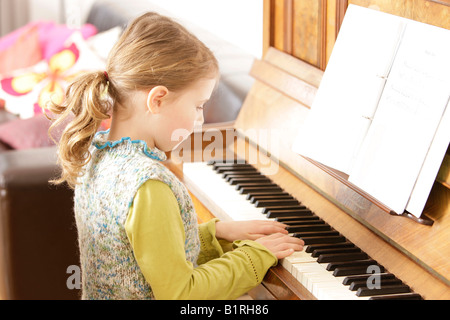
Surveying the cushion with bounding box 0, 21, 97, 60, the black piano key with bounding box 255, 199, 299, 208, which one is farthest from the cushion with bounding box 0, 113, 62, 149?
the black piano key with bounding box 255, 199, 299, 208

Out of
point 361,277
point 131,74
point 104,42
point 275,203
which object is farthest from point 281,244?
point 104,42

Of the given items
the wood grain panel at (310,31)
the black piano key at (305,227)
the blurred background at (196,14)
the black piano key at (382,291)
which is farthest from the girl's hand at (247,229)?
the blurred background at (196,14)

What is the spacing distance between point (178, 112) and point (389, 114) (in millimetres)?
497

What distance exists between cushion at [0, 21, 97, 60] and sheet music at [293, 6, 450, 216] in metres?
2.93

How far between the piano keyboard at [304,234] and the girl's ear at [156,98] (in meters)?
0.44

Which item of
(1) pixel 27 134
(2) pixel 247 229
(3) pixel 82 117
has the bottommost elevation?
(1) pixel 27 134

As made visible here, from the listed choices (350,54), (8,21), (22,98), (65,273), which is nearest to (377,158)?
(350,54)

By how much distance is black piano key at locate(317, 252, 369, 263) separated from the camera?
1.57 meters

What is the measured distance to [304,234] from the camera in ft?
5.61

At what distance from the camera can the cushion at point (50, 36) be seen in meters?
4.47

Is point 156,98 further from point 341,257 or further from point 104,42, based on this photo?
point 104,42

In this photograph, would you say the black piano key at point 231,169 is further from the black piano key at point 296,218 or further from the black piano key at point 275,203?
the black piano key at point 296,218

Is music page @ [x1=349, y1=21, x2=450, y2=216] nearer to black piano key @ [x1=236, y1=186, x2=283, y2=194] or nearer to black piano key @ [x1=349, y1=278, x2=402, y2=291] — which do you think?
black piano key @ [x1=349, y1=278, x2=402, y2=291]
